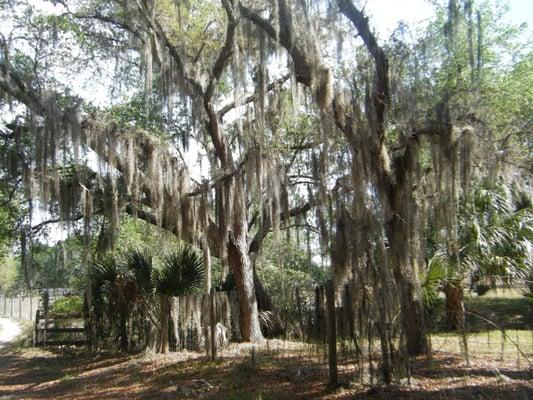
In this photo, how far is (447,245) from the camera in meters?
7.14

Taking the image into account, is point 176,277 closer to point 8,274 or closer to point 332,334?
point 332,334

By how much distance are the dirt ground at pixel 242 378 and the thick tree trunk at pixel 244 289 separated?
87 centimetres

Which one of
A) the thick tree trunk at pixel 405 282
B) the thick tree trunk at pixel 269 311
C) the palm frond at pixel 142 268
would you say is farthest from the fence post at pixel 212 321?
the thick tree trunk at pixel 405 282

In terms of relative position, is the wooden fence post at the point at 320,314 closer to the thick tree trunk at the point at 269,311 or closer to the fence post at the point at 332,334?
the fence post at the point at 332,334

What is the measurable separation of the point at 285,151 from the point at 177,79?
3.38m

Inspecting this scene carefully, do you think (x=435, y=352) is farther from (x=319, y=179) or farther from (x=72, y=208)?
(x=72, y=208)

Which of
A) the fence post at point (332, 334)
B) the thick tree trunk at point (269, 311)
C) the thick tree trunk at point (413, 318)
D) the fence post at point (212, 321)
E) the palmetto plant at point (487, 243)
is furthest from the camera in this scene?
the thick tree trunk at point (269, 311)

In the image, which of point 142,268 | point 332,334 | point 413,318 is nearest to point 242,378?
point 332,334

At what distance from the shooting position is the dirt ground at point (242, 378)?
619cm

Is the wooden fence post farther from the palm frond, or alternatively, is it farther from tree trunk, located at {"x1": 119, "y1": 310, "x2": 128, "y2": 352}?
tree trunk, located at {"x1": 119, "y1": 310, "x2": 128, "y2": 352}

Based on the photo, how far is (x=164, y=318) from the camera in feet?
36.2

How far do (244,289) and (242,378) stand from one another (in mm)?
3680

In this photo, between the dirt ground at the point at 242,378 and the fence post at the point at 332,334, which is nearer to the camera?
the dirt ground at the point at 242,378

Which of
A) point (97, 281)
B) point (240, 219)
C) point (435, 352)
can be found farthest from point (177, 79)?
point (435, 352)
